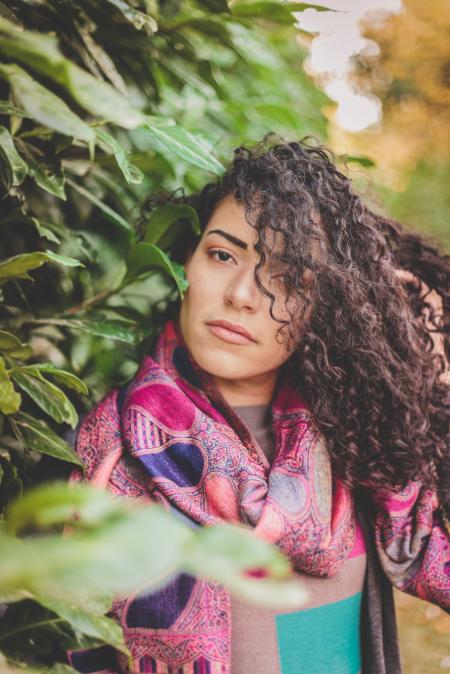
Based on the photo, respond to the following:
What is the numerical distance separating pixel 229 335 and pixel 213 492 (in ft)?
0.84

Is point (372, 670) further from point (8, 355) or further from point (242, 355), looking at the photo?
point (8, 355)

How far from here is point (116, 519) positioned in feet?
1.03

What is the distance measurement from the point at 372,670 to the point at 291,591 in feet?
3.47

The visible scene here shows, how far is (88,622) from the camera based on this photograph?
23.6 inches

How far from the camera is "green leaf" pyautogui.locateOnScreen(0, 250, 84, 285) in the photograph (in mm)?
708

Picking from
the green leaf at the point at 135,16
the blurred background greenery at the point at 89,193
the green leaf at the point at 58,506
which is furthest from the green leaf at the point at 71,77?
the green leaf at the point at 135,16

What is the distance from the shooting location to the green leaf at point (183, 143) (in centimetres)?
84

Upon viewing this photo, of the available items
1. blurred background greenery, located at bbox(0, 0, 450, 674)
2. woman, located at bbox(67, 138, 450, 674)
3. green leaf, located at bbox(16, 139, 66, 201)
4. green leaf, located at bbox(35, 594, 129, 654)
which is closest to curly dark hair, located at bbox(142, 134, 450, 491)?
woman, located at bbox(67, 138, 450, 674)

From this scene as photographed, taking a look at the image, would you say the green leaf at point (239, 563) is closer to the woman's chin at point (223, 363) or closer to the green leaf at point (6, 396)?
the green leaf at point (6, 396)

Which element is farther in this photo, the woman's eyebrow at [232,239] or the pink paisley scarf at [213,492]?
the woman's eyebrow at [232,239]

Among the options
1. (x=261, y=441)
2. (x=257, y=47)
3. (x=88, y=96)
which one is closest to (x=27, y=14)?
(x=257, y=47)

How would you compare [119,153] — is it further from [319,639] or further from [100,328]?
[319,639]

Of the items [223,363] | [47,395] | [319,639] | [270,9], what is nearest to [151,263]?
[223,363]

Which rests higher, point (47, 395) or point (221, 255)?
point (221, 255)
